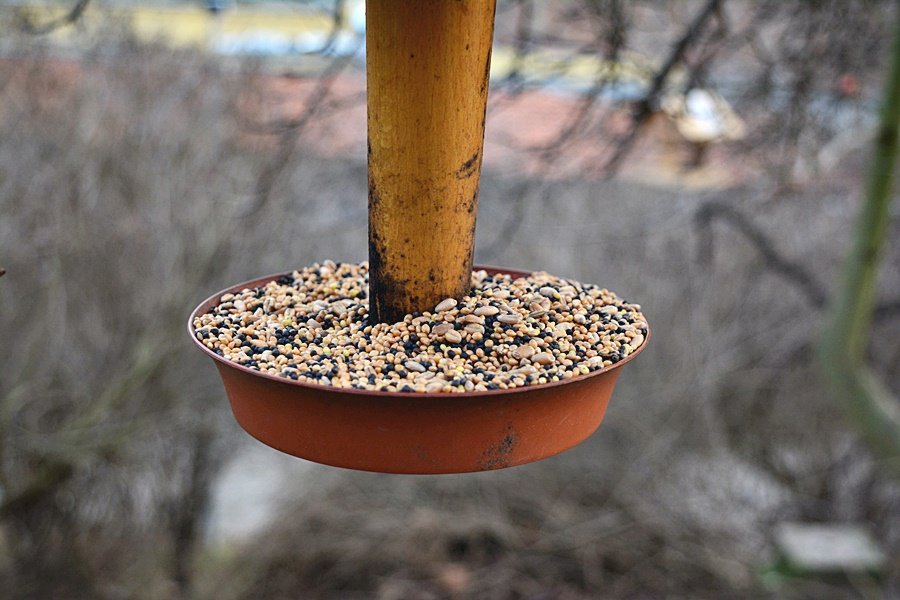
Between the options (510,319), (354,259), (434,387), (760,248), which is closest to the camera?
(434,387)

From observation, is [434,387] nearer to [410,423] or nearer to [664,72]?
[410,423]

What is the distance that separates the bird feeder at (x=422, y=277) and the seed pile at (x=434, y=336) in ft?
0.11

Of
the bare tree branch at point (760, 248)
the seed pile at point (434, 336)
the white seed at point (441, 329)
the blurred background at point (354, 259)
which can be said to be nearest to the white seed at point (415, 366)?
the seed pile at point (434, 336)

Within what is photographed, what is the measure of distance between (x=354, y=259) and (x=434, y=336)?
5058mm

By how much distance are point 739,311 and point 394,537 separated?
10.1 ft

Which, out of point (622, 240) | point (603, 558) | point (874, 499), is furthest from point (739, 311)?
point (603, 558)

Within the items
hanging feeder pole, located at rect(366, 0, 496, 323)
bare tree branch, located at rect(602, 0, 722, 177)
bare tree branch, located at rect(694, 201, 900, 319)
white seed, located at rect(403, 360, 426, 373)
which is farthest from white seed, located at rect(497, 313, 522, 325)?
bare tree branch, located at rect(694, 201, 900, 319)

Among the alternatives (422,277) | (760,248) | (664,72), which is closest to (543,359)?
(422,277)

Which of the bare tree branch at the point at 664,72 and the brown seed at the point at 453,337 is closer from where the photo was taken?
the brown seed at the point at 453,337

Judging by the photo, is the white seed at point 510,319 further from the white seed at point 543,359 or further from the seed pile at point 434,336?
the white seed at point 543,359

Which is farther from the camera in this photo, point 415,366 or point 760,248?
point 760,248

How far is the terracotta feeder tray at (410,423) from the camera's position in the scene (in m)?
1.17

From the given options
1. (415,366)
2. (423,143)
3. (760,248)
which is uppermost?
(423,143)

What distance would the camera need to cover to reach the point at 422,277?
1413 millimetres
